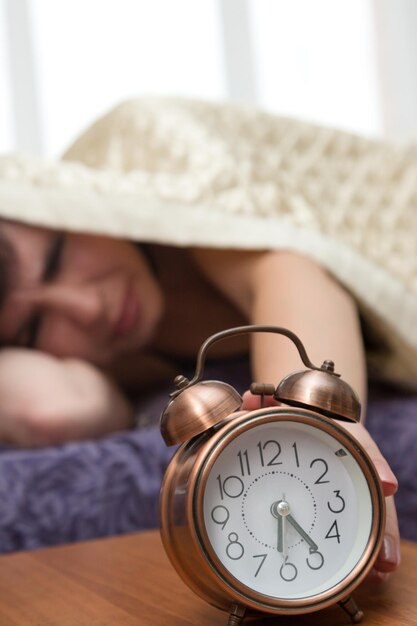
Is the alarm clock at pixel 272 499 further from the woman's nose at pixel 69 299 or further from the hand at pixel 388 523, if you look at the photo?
the woman's nose at pixel 69 299

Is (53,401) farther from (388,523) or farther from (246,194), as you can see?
(388,523)

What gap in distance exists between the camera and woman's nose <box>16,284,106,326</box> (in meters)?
1.19

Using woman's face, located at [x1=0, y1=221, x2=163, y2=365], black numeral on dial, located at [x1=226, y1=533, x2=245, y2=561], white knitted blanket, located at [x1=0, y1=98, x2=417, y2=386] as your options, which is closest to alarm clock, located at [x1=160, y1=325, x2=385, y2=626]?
black numeral on dial, located at [x1=226, y1=533, x2=245, y2=561]

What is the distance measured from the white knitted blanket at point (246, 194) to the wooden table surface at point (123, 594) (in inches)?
20.7

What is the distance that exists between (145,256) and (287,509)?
0.89 meters

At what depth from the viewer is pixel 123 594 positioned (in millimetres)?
557

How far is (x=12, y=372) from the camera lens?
3.64ft

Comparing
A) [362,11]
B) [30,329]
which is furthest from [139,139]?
[362,11]

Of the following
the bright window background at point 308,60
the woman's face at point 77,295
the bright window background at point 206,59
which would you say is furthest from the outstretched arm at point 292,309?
the bright window background at point 308,60

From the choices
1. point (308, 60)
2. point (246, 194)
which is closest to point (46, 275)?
point (246, 194)

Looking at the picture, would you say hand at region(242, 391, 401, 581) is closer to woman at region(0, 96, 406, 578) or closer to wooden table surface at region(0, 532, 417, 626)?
wooden table surface at region(0, 532, 417, 626)

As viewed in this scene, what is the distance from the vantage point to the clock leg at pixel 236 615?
0.44 meters

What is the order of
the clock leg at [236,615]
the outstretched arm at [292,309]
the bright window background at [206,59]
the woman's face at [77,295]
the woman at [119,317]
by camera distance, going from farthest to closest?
the bright window background at [206,59], the woman's face at [77,295], the woman at [119,317], the outstretched arm at [292,309], the clock leg at [236,615]

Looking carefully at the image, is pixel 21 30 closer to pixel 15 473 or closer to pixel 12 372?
pixel 12 372
